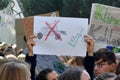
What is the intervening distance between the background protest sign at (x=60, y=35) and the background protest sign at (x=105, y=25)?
1108 millimetres

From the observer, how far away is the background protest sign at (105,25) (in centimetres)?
725

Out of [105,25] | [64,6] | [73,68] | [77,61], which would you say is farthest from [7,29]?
[64,6]

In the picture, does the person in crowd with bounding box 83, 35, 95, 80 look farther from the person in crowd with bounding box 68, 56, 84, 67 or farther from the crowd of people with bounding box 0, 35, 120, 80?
the person in crowd with bounding box 68, 56, 84, 67

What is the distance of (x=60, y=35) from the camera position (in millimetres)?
6176

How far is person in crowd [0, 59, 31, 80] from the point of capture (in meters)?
4.32

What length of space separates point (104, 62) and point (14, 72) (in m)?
2.25

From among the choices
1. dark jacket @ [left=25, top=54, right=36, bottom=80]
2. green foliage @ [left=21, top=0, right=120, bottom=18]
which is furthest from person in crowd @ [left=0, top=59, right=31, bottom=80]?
green foliage @ [left=21, top=0, right=120, bottom=18]

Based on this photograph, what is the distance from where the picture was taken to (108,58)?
6449 mm

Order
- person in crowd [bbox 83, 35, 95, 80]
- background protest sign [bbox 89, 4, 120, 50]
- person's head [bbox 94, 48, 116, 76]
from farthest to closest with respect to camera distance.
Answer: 1. background protest sign [bbox 89, 4, 120, 50]
2. person's head [bbox 94, 48, 116, 76]
3. person in crowd [bbox 83, 35, 95, 80]

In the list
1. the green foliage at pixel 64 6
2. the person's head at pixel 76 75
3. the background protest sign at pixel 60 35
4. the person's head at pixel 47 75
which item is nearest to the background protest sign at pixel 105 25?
the background protest sign at pixel 60 35

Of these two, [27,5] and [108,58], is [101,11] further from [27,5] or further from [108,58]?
[27,5]

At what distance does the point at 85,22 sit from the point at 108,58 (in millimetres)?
580

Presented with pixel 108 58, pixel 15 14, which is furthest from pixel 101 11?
pixel 15 14

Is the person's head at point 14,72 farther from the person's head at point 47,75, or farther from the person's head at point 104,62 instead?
the person's head at point 104,62
